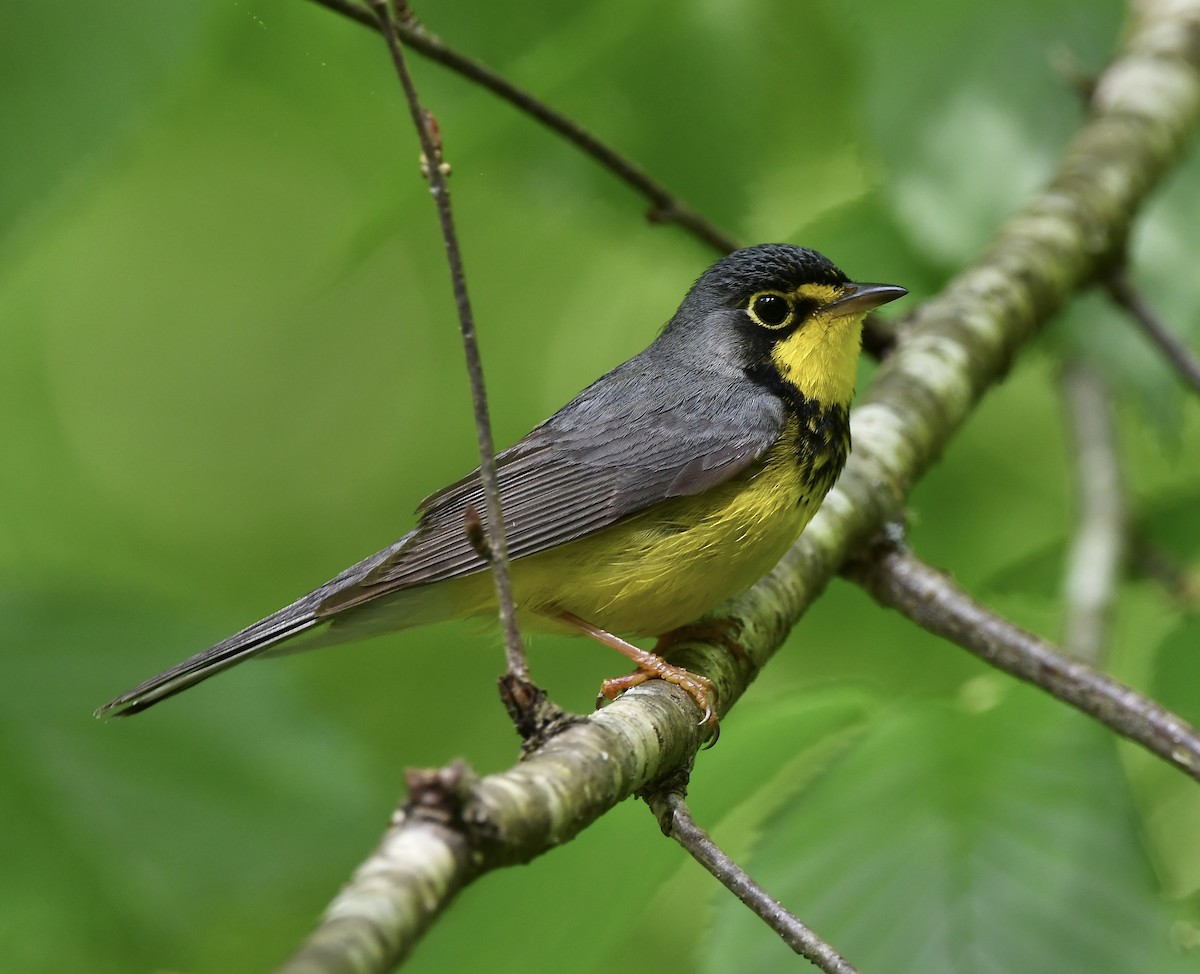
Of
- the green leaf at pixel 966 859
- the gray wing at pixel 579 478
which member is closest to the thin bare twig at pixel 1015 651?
the green leaf at pixel 966 859

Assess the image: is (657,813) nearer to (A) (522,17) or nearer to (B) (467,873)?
(B) (467,873)

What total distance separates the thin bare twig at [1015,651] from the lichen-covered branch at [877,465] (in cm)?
16

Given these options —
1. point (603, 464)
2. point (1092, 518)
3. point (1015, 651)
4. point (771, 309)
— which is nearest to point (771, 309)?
point (771, 309)

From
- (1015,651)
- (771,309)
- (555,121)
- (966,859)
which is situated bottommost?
(966,859)

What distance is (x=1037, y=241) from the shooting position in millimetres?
4980

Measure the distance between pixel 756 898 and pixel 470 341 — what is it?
107 cm

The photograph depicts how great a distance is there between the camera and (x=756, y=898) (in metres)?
2.20

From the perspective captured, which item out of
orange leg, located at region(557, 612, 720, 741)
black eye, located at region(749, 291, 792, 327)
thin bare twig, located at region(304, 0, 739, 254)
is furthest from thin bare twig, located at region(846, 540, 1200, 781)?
thin bare twig, located at region(304, 0, 739, 254)

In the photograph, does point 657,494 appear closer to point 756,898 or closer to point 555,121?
point 555,121

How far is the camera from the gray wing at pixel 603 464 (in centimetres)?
378

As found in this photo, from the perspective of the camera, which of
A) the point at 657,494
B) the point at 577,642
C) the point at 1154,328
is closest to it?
the point at 657,494

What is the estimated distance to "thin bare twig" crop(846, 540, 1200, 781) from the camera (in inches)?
124

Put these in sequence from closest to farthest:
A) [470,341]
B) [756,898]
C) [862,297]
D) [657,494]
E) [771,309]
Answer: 1. [470,341]
2. [756,898]
3. [657,494]
4. [862,297]
5. [771,309]

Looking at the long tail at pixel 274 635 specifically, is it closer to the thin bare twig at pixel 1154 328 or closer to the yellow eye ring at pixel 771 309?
the yellow eye ring at pixel 771 309
